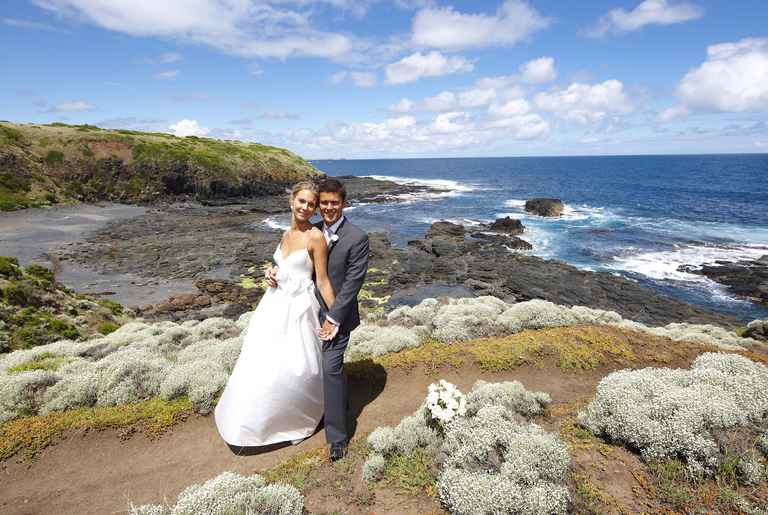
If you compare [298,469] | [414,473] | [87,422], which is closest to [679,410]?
[414,473]

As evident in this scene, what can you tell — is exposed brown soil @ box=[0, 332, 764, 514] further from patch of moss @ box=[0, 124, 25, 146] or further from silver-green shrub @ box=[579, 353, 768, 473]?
patch of moss @ box=[0, 124, 25, 146]

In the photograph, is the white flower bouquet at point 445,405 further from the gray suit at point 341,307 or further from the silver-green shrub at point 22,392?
the silver-green shrub at point 22,392

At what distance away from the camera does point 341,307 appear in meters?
5.28

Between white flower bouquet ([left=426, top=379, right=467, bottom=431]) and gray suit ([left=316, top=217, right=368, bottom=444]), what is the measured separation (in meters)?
1.33

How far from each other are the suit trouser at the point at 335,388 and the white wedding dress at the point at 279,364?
0.39 m

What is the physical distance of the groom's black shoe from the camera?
5.52m

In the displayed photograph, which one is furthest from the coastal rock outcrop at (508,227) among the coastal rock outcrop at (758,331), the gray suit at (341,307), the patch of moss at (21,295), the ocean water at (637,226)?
the gray suit at (341,307)

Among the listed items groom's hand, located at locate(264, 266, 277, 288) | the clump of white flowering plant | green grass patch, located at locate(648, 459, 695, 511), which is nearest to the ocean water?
green grass patch, located at locate(648, 459, 695, 511)

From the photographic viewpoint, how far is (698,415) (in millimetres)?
5250

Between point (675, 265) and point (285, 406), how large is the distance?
40.8 metres

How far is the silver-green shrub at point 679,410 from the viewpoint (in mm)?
4996

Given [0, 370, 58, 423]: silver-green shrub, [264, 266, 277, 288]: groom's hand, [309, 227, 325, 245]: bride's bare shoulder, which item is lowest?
[0, 370, 58, 423]: silver-green shrub

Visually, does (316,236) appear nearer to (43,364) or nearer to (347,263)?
(347,263)

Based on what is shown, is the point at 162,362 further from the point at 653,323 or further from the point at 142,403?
the point at 653,323
